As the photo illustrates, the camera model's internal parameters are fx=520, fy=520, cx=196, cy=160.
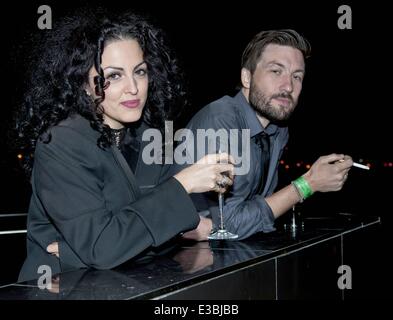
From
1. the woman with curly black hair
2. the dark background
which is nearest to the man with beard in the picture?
the woman with curly black hair

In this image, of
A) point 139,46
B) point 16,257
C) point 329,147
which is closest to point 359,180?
point 329,147

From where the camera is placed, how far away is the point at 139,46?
181 centimetres

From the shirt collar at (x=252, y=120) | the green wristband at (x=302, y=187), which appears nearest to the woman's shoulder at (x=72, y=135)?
the green wristband at (x=302, y=187)

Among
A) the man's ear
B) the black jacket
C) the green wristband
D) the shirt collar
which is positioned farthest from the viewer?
the man's ear

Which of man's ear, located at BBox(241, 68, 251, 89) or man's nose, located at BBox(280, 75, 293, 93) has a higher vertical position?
man's ear, located at BBox(241, 68, 251, 89)

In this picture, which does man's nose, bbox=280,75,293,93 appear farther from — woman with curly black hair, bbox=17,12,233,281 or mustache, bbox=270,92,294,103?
woman with curly black hair, bbox=17,12,233,281

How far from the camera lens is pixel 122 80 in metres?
1.73

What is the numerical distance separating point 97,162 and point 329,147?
11.3m

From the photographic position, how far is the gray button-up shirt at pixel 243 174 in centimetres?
213

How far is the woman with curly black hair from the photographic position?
1.46 m

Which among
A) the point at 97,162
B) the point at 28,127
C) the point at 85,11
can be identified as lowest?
the point at 97,162

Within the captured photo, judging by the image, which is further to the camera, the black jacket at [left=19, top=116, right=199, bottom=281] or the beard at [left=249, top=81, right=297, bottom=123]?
the beard at [left=249, top=81, right=297, bottom=123]

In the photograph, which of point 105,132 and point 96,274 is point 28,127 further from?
point 96,274
